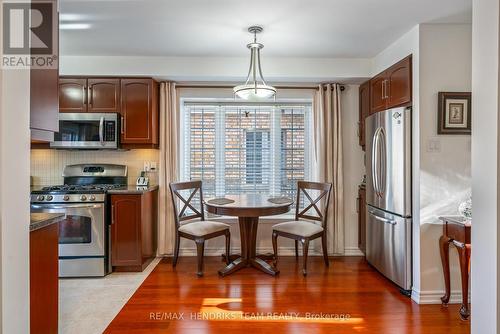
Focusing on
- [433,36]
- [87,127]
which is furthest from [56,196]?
[433,36]

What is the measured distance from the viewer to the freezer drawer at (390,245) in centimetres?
294

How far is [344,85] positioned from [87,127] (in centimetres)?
332

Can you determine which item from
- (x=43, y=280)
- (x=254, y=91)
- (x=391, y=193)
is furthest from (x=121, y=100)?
(x=391, y=193)

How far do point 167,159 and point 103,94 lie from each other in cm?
108

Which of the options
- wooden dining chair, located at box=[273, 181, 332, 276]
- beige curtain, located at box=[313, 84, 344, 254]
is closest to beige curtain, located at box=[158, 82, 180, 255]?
wooden dining chair, located at box=[273, 181, 332, 276]

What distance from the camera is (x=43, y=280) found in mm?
1718

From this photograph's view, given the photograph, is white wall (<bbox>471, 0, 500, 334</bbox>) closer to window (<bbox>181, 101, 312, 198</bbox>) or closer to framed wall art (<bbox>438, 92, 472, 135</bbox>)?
framed wall art (<bbox>438, 92, 472, 135</bbox>)

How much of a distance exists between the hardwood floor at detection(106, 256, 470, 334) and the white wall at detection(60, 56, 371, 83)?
2.34 metres

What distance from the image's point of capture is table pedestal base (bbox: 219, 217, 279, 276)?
348cm

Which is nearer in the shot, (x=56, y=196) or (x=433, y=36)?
(x=433, y=36)

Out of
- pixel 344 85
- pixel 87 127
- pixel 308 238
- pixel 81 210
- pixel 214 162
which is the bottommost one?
pixel 308 238

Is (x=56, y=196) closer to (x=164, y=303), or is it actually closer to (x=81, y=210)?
(x=81, y=210)

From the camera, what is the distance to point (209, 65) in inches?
150

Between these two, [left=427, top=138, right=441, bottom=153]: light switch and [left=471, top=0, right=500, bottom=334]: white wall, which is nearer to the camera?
[left=471, top=0, right=500, bottom=334]: white wall
